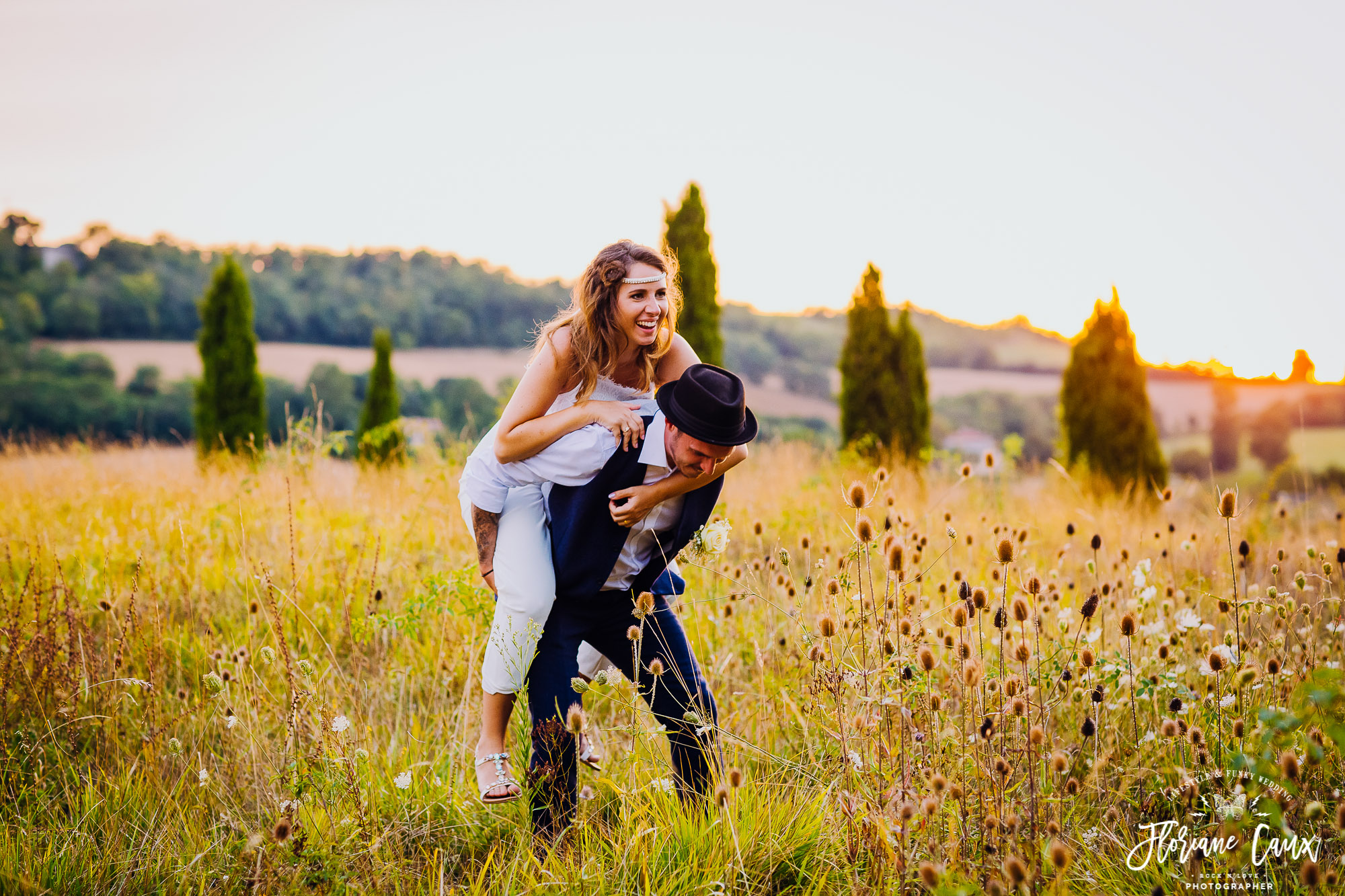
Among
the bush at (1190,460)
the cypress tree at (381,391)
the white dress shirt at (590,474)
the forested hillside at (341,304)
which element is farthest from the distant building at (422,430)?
the forested hillside at (341,304)

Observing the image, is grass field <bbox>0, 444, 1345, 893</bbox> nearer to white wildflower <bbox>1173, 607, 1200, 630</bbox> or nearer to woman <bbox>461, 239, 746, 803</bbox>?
white wildflower <bbox>1173, 607, 1200, 630</bbox>

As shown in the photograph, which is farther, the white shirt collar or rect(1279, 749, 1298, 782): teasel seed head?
the white shirt collar

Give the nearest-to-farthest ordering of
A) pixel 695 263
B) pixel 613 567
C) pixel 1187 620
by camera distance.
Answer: pixel 613 567 < pixel 1187 620 < pixel 695 263

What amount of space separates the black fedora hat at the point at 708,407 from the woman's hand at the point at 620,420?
157mm

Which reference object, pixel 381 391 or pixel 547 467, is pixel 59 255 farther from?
pixel 547 467

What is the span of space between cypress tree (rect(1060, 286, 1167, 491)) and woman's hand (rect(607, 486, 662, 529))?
10.3m

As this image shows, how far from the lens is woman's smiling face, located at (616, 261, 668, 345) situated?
2654mm

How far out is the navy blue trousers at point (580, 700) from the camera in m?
2.42

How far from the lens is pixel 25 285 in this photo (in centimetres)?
3003

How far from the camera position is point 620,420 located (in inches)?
99.3

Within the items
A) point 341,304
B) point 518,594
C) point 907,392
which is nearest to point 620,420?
point 518,594

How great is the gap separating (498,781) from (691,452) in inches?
50.2

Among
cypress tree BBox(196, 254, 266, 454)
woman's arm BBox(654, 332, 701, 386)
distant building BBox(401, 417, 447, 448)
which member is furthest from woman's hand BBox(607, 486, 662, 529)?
cypress tree BBox(196, 254, 266, 454)

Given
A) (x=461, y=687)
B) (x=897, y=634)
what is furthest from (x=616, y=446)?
(x=461, y=687)
